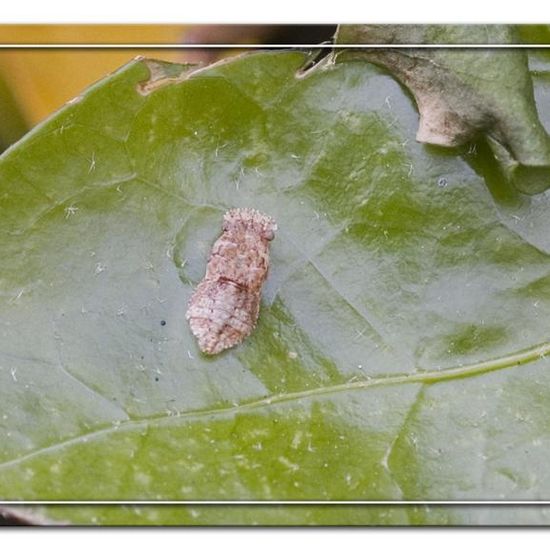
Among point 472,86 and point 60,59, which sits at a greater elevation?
point 60,59

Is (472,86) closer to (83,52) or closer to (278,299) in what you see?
(278,299)

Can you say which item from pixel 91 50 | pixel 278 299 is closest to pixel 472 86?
pixel 278 299

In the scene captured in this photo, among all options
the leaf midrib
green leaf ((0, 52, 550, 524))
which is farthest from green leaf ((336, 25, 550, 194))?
the leaf midrib

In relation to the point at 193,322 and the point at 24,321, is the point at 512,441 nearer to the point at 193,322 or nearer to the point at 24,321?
the point at 193,322

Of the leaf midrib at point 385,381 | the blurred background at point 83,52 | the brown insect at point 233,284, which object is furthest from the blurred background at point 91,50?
the leaf midrib at point 385,381

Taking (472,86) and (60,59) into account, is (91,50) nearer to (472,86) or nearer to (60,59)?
(60,59)

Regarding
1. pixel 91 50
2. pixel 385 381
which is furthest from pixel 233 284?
pixel 91 50

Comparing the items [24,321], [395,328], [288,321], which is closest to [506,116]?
[395,328]

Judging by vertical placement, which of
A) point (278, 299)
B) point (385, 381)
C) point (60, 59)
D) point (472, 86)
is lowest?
point (385, 381)
